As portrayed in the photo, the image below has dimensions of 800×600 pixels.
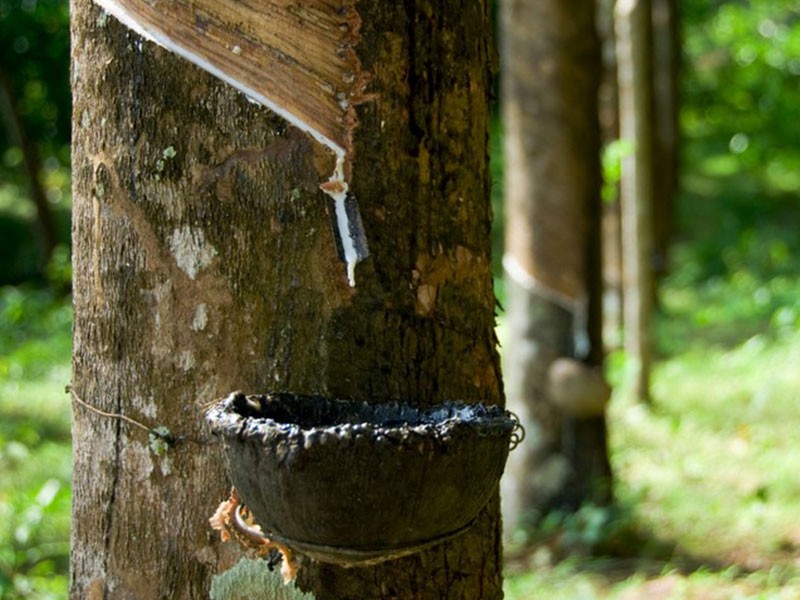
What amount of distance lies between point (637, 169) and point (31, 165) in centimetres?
883

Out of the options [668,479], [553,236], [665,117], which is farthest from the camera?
[665,117]

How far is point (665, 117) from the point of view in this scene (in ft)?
39.3

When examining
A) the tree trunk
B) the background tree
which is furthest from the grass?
the background tree

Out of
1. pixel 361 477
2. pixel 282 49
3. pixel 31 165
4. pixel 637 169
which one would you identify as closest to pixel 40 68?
pixel 31 165

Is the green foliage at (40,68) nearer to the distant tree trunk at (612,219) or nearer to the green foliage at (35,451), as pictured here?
the green foliage at (35,451)

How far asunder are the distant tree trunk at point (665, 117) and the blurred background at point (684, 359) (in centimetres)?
31

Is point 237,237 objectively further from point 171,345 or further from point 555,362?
point 555,362

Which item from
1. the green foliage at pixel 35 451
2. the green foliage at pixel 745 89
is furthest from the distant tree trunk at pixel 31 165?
the green foliage at pixel 745 89

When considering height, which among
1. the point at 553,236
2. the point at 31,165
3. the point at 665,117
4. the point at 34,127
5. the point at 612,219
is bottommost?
the point at 553,236

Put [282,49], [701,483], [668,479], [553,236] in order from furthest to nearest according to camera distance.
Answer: [668,479] → [701,483] → [553,236] → [282,49]

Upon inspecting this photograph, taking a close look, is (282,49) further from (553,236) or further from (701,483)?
(701,483)

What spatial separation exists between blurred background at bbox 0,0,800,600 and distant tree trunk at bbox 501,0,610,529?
219mm

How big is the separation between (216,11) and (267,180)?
0.24m

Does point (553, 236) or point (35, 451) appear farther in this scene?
point (35, 451)
